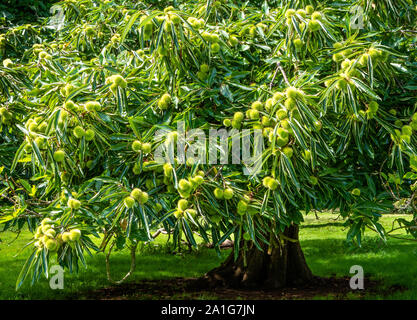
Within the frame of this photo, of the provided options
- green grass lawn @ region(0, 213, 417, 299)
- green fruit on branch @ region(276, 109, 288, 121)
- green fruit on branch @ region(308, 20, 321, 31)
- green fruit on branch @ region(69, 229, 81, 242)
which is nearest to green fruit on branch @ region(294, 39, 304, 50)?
green fruit on branch @ region(308, 20, 321, 31)

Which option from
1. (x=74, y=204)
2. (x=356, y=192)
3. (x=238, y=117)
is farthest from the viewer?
(x=356, y=192)

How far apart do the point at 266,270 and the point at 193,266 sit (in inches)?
63.8

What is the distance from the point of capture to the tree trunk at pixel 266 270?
5.14m

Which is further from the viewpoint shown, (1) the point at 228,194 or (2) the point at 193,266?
(2) the point at 193,266

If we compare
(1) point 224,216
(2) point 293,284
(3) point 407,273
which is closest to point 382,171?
(1) point 224,216

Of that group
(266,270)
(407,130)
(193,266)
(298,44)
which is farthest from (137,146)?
(193,266)

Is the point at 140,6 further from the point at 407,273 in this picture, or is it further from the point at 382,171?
the point at 407,273

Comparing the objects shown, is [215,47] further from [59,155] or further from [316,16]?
[59,155]

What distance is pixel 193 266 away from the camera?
260 inches

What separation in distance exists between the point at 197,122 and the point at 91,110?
1.60 feet

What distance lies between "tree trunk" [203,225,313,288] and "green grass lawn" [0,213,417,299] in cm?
73

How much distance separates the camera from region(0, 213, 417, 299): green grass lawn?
5155mm

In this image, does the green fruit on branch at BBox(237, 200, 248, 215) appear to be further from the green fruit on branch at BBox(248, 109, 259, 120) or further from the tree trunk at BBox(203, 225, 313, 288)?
the tree trunk at BBox(203, 225, 313, 288)

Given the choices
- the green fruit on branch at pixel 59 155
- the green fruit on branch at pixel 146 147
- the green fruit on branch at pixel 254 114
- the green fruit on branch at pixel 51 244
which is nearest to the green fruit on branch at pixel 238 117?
the green fruit on branch at pixel 254 114
